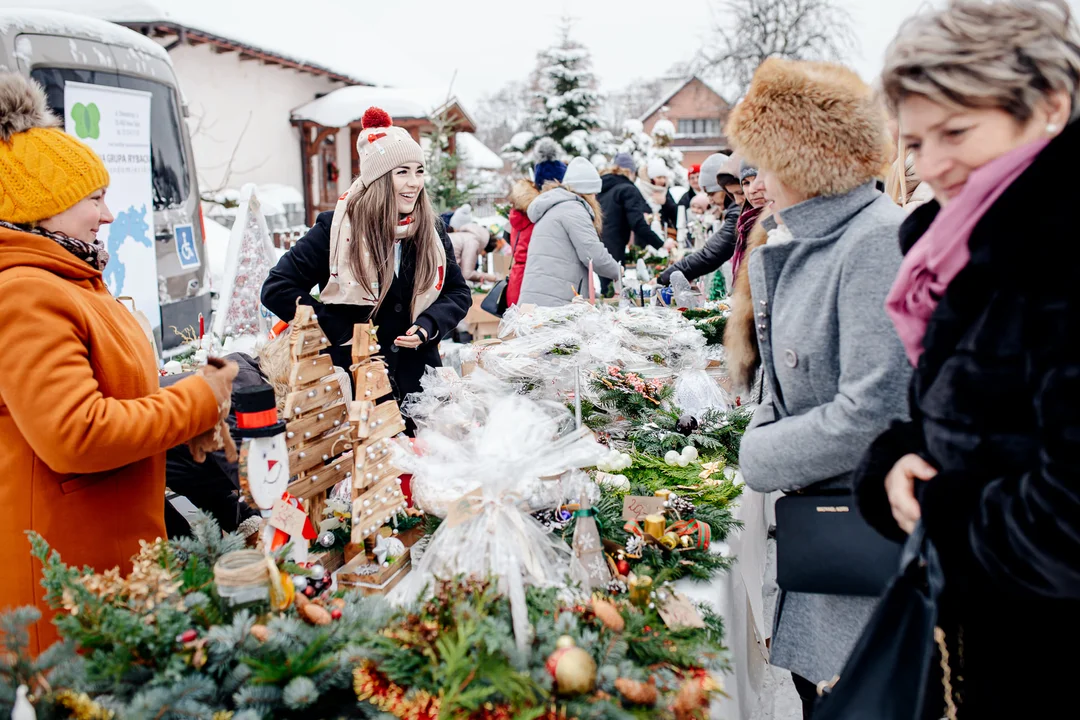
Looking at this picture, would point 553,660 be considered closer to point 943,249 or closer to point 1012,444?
point 1012,444

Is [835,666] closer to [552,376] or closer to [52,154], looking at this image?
[552,376]

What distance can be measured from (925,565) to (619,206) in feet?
22.0

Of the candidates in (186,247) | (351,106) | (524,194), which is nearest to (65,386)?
(524,194)

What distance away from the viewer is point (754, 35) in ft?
88.2

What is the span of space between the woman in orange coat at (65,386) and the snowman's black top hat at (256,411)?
153mm

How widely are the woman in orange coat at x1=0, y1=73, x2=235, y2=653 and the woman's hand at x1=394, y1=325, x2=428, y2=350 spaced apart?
133 cm

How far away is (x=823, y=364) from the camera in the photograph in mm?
1623

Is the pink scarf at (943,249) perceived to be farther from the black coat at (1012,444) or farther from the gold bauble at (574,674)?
the gold bauble at (574,674)

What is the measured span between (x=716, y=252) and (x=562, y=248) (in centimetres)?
97

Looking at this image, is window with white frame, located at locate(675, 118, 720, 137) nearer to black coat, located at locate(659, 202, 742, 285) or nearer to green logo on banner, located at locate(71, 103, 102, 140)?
black coat, located at locate(659, 202, 742, 285)

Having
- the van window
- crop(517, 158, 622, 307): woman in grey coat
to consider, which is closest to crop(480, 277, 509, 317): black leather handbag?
crop(517, 158, 622, 307): woman in grey coat

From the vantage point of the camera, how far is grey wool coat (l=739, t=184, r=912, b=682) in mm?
1516

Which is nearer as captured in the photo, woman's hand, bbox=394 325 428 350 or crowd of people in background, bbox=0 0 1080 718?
crowd of people in background, bbox=0 0 1080 718

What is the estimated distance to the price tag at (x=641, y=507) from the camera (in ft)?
6.96
